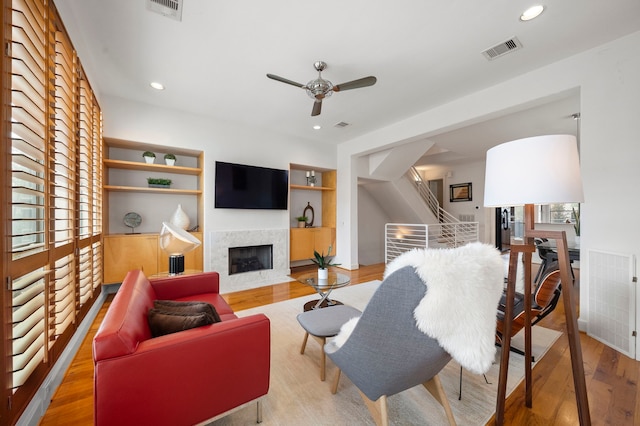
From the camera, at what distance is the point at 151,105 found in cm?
360

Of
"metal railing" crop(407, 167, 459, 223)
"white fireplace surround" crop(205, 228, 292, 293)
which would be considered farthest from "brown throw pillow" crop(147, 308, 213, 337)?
"metal railing" crop(407, 167, 459, 223)

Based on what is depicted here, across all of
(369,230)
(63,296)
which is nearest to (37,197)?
(63,296)

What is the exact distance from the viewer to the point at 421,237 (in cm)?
614

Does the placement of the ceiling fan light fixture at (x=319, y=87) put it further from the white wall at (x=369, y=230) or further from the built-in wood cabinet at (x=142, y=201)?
the white wall at (x=369, y=230)

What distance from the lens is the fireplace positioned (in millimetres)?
4262

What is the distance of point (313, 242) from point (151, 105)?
3591 mm

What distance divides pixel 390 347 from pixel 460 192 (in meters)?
7.78

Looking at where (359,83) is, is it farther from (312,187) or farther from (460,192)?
(460,192)

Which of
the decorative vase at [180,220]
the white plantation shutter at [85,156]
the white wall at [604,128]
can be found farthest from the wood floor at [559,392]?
the decorative vase at [180,220]

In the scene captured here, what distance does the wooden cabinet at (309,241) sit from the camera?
4969mm

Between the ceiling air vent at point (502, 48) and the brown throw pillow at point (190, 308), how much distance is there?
128 inches

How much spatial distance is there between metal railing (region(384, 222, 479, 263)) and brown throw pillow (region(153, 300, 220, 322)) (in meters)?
4.49

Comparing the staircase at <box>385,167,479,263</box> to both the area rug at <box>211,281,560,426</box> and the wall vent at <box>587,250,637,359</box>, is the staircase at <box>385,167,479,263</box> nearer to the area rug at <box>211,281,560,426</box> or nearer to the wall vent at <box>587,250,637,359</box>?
the wall vent at <box>587,250,637,359</box>

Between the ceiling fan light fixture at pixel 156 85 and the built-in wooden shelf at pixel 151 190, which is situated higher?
the ceiling fan light fixture at pixel 156 85
